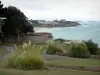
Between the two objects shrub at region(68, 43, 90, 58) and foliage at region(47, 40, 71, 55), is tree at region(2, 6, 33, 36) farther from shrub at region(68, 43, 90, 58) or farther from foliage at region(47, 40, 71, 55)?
shrub at region(68, 43, 90, 58)

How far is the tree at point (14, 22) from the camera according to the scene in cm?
5466

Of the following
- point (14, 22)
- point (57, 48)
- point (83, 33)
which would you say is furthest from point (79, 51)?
point (83, 33)

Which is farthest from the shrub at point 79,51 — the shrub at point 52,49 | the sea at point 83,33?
the sea at point 83,33

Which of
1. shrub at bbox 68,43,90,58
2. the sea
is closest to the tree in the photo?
the sea

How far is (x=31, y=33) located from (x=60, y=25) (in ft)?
181

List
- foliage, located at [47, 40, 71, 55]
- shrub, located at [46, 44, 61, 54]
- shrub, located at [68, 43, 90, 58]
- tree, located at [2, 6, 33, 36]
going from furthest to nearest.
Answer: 1. tree, located at [2, 6, 33, 36]
2. shrub, located at [46, 44, 61, 54]
3. foliage, located at [47, 40, 71, 55]
4. shrub, located at [68, 43, 90, 58]

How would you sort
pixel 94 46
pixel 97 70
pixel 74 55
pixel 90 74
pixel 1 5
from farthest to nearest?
pixel 1 5, pixel 94 46, pixel 74 55, pixel 97 70, pixel 90 74

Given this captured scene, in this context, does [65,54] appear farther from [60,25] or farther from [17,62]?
[60,25]

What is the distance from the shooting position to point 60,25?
4577 inches

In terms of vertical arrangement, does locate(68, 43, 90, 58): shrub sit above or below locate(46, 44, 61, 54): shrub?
above

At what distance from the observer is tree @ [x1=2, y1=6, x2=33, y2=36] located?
54.7 meters

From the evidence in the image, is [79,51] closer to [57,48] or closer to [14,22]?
[57,48]

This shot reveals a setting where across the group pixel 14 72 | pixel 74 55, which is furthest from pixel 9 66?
pixel 74 55

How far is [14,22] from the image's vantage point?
5472 cm
